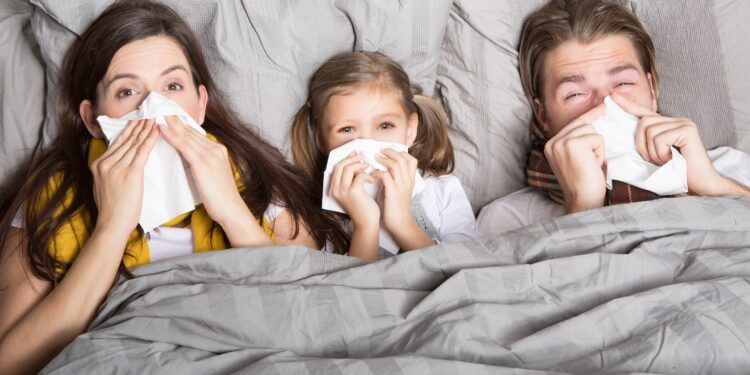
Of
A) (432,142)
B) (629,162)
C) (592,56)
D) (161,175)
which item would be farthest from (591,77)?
(161,175)

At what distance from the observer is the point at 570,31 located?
6.81ft

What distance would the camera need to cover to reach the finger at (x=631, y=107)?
1.86 metres

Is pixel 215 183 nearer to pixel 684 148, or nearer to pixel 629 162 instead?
pixel 629 162

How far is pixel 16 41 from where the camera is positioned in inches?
74.4

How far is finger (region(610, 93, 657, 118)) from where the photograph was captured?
186cm

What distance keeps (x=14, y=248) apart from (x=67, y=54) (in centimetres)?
52

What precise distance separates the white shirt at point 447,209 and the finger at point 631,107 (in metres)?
0.51

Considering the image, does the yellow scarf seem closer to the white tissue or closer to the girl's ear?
the white tissue

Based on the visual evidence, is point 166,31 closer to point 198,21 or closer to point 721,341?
point 198,21

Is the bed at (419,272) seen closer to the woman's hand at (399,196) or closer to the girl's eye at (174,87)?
the girl's eye at (174,87)

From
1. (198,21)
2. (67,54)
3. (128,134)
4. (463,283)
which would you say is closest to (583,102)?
(463,283)

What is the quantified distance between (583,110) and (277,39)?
881 millimetres

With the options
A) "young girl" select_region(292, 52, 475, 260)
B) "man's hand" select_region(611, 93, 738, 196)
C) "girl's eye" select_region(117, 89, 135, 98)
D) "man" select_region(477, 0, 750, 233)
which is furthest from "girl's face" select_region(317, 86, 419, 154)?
"man's hand" select_region(611, 93, 738, 196)

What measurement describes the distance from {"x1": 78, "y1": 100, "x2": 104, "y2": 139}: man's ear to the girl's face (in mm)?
587
